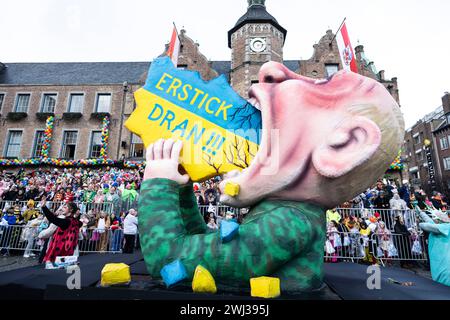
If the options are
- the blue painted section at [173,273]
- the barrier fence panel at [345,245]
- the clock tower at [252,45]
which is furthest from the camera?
the clock tower at [252,45]

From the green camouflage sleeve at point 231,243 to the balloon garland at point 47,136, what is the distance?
69.3 ft

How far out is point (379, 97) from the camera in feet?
5.49

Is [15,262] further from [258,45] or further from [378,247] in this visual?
[258,45]

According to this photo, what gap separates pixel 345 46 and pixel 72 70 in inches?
876

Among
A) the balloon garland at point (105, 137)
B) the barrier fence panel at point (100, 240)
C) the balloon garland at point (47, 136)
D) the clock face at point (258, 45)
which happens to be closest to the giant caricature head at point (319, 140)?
the barrier fence panel at point (100, 240)

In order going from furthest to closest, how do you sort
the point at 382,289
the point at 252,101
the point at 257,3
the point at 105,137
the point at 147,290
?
the point at 257,3, the point at 105,137, the point at 252,101, the point at 382,289, the point at 147,290

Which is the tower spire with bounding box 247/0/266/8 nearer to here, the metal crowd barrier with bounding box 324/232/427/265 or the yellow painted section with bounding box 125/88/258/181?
the metal crowd barrier with bounding box 324/232/427/265

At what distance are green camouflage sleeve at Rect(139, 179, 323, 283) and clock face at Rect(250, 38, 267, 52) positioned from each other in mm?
18442


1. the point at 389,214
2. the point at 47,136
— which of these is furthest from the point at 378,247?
the point at 47,136

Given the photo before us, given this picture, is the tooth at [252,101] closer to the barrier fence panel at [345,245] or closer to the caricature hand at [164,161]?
the caricature hand at [164,161]

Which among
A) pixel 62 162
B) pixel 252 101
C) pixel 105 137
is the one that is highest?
pixel 105 137

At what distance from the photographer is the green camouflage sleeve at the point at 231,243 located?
1.46m

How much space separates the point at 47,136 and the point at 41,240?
14.8 meters

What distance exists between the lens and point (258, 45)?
18359mm
